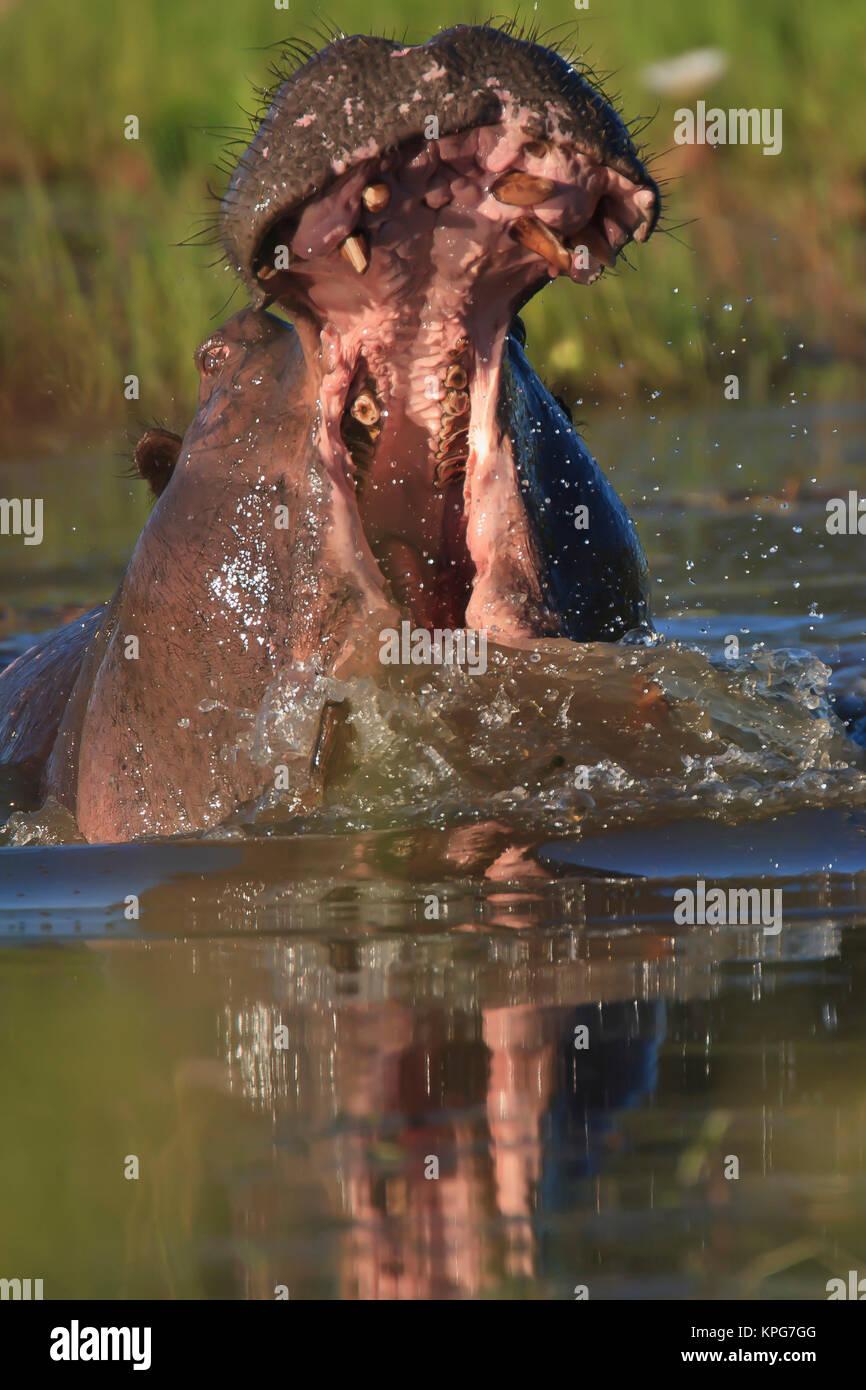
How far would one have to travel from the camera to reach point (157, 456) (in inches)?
162

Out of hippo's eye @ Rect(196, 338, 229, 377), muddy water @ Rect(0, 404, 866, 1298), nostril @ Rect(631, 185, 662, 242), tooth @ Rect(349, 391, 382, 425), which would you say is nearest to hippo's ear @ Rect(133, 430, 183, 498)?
hippo's eye @ Rect(196, 338, 229, 377)

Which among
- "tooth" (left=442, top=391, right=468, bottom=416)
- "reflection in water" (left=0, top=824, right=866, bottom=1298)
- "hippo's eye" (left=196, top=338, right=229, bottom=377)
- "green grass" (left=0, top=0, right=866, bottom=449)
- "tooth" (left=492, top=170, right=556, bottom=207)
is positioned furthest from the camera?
"green grass" (left=0, top=0, right=866, bottom=449)

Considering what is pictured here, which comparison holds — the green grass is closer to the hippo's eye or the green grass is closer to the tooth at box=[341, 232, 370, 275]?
the hippo's eye

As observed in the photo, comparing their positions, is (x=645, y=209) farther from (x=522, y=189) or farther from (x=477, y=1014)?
(x=477, y=1014)

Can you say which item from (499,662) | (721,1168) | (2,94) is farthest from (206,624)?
(2,94)

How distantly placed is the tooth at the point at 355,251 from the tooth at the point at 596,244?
0.37m

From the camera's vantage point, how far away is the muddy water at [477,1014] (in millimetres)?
2064

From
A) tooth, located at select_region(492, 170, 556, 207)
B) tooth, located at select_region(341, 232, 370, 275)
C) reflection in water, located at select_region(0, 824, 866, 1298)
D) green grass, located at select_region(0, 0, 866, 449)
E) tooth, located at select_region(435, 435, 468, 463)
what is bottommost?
reflection in water, located at select_region(0, 824, 866, 1298)

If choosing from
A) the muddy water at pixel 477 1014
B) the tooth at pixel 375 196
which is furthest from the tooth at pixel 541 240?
the muddy water at pixel 477 1014

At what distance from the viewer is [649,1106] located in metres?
2.35

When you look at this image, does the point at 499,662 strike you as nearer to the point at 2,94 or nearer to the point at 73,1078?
the point at 73,1078

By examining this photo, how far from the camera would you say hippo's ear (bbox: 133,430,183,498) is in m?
4.05

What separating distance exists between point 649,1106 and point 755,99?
39.8 feet
